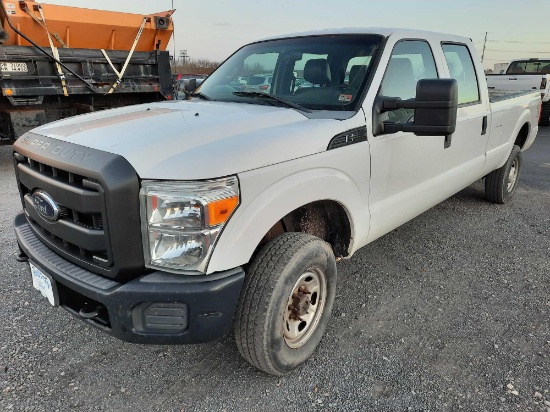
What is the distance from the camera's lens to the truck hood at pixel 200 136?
6.49ft

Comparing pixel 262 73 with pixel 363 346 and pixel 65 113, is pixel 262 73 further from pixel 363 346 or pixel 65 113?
pixel 65 113

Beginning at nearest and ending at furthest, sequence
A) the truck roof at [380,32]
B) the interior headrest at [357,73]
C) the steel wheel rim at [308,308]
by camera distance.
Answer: the steel wheel rim at [308,308] → the interior headrest at [357,73] → the truck roof at [380,32]

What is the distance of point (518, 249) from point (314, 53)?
2.80 meters

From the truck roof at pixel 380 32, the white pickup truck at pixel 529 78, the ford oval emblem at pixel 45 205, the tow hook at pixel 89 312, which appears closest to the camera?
the tow hook at pixel 89 312

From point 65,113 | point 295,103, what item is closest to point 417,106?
point 295,103

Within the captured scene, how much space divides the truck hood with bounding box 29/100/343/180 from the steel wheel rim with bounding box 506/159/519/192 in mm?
4087

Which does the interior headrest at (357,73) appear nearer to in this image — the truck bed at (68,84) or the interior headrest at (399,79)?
the interior headrest at (399,79)

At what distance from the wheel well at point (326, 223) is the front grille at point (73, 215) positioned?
1043 mm

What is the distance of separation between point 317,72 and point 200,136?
1343 millimetres

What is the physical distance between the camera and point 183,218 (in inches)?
76.7

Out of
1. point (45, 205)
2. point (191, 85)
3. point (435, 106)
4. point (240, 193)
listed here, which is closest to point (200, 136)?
point (240, 193)

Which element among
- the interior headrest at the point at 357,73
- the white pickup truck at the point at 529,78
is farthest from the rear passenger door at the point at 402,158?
the white pickup truck at the point at 529,78

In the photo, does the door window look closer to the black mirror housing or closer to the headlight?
the black mirror housing

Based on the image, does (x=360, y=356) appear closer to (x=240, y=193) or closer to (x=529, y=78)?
(x=240, y=193)
